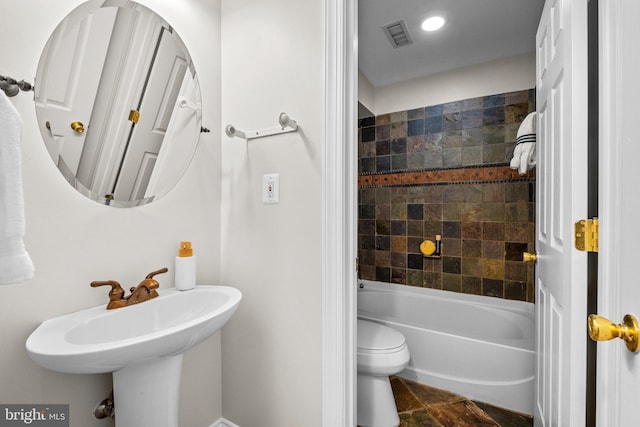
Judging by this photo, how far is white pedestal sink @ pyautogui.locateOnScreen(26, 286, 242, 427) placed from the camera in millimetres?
688

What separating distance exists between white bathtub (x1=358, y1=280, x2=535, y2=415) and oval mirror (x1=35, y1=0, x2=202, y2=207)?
1.67 metres

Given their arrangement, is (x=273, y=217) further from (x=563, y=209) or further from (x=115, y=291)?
(x=563, y=209)

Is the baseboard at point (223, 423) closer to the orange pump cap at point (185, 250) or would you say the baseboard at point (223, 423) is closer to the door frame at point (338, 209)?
the door frame at point (338, 209)

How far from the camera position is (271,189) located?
4.01 ft

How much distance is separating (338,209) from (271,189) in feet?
1.03

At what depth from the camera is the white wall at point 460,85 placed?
2.26m

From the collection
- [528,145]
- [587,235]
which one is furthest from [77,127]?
[528,145]

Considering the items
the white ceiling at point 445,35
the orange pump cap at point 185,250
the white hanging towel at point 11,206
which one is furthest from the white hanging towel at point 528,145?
the white hanging towel at point 11,206

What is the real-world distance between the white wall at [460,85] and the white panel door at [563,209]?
4.21 feet

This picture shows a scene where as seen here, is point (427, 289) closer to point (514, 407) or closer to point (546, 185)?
point (514, 407)

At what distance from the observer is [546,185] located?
1.11 metres

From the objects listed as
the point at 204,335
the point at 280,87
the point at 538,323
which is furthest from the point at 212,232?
the point at 538,323

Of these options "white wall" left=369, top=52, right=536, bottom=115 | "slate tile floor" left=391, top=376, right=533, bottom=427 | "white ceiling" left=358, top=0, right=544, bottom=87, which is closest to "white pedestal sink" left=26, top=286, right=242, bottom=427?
"slate tile floor" left=391, top=376, right=533, bottom=427
